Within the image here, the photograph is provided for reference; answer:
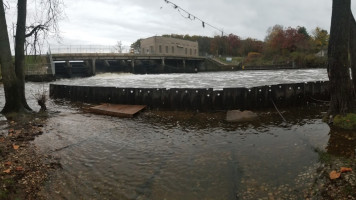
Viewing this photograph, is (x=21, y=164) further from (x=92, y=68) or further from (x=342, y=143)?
(x=92, y=68)

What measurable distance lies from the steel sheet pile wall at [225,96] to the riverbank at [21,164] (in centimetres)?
526

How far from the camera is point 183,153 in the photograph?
20.5 ft

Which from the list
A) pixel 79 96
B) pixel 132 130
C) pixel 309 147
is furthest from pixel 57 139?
pixel 79 96

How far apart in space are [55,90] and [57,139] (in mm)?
11260

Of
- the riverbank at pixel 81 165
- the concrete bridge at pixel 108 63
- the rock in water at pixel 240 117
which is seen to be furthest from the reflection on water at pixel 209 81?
the riverbank at pixel 81 165

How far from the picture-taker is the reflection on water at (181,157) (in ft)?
14.4

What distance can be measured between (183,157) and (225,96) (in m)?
6.06

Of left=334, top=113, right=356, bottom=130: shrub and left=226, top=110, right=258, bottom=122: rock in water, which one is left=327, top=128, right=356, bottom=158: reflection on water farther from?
left=226, top=110, right=258, bottom=122: rock in water

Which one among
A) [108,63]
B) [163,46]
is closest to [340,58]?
[108,63]

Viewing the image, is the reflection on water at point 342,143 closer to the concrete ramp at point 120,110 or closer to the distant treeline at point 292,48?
the concrete ramp at point 120,110

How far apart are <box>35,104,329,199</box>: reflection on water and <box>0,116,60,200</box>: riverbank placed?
0.26 m

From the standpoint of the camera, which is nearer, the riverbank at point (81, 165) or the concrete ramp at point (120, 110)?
the riverbank at point (81, 165)

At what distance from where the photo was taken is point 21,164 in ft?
17.1

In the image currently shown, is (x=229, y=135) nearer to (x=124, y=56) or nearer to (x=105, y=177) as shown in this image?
(x=105, y=177)
